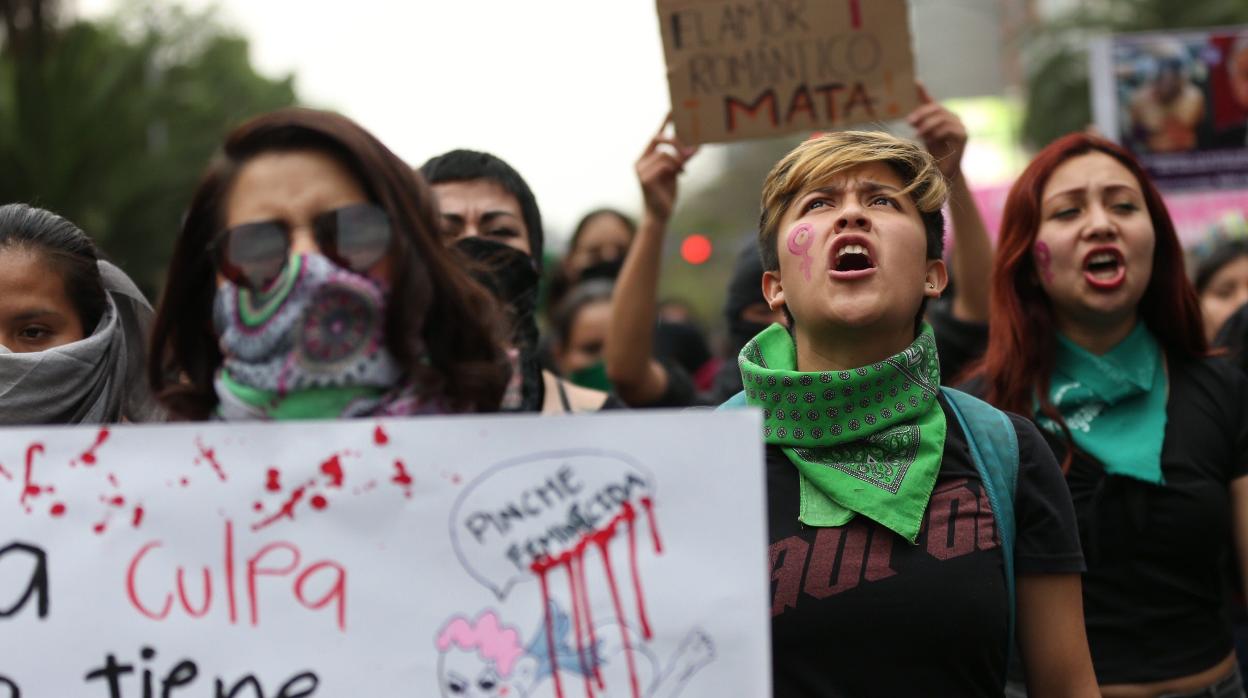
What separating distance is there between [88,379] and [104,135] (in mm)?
11133

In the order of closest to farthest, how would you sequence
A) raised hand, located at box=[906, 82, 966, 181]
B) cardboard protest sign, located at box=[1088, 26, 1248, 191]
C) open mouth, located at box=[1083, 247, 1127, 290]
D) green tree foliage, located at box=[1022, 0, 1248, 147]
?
1. open mouth, located at box=[1083, 247, 1127, 290]
2. raised hand, located at box=[906, 82, 966, 181]
3. cardboard protest sign, located at box=[1088, 26, 1248, 191]
4. green tree foliage, located at box=[1022, 0, 1248, 147]

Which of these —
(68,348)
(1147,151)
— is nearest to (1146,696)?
(68,348)

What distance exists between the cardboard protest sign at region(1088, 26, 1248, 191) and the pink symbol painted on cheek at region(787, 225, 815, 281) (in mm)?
4643

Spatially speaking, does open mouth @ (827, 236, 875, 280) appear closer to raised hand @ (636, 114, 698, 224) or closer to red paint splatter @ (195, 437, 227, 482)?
red paint splatter @ (195, 437, 227, 482)

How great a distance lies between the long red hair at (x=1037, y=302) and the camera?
3020 mm

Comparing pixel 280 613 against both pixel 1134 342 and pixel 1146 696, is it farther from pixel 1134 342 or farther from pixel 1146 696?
pixel 1134 342

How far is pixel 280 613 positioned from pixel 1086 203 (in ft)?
6.68

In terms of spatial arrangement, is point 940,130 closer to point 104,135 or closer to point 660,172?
point 660,172

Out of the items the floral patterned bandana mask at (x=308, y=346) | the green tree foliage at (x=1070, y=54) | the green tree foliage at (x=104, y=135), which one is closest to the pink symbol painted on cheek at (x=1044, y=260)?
the floral patterned bandana mask at (x=308, y=346)

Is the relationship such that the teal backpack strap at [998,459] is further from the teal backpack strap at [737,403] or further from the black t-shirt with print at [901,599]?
the teal backpack strap at [737,403]

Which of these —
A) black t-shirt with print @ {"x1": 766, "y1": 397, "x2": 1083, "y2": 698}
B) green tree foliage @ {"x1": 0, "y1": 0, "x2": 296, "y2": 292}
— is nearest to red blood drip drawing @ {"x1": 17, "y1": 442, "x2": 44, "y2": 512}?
black t-shirt with print @ {"x1": 766, "y1": 397, "x2": 1083, "y2": 698}

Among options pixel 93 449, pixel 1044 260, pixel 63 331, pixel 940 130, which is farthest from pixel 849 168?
pixel 940 130

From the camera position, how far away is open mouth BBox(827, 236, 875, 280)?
7.03 feet

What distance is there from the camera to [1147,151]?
6.66m
